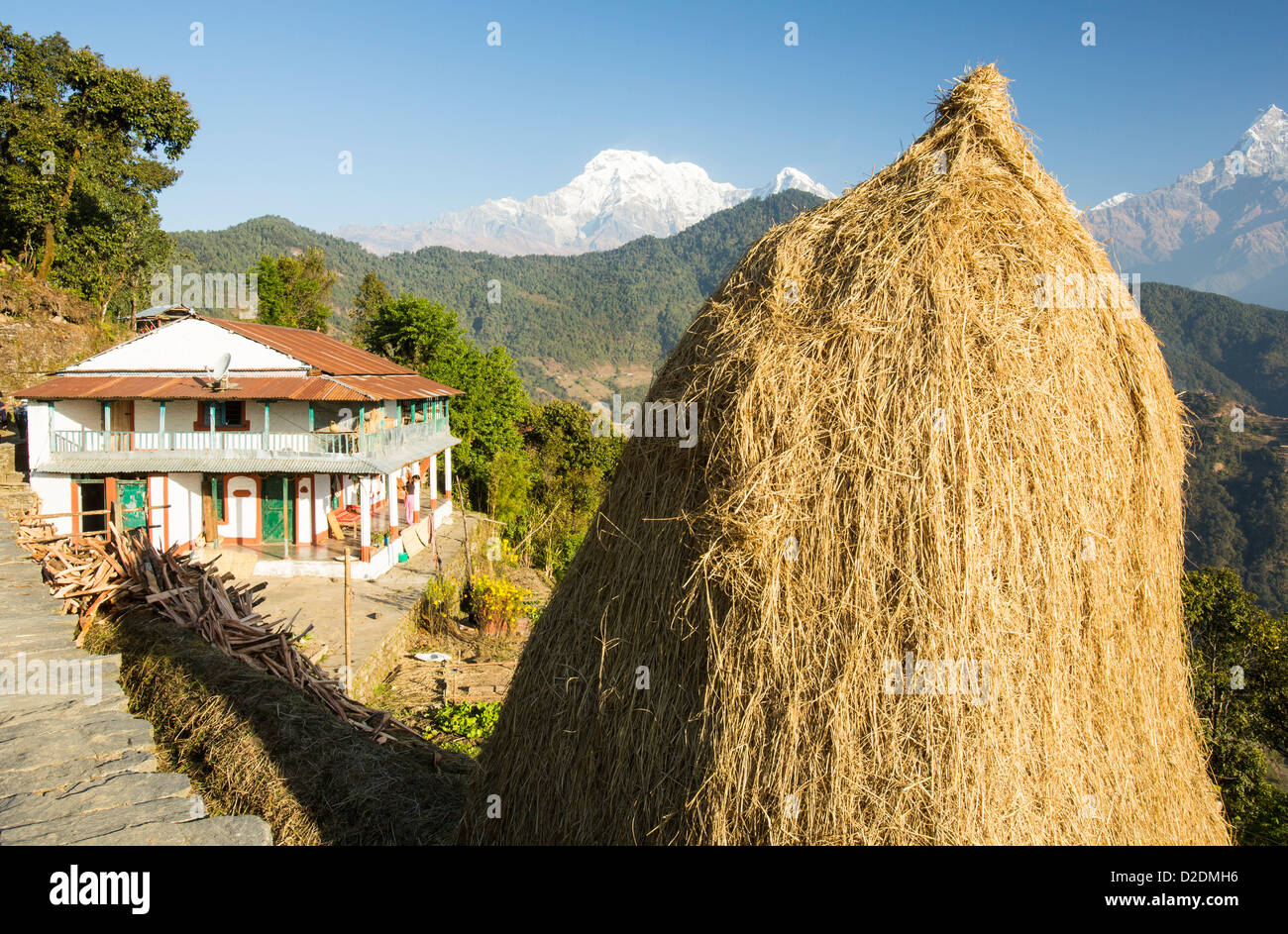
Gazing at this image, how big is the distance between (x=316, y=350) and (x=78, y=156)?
19.3m

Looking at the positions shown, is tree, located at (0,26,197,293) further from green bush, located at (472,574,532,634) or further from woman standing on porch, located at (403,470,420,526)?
green bush, located at (472,574,532,634)

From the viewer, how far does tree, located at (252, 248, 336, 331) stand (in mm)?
43906

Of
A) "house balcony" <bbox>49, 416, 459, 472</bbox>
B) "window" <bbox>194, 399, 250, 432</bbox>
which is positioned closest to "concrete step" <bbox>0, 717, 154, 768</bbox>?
"house balcony" <bbox>49, 416, 459, 472</bbox>

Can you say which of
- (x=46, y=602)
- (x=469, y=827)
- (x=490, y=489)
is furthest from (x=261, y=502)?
(x=469, y=827)

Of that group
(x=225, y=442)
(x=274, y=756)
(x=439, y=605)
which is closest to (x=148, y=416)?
(x=225, y=442)

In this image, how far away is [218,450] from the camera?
68.2ft

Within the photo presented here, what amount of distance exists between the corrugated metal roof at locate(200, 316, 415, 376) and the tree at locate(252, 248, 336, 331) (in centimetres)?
1636

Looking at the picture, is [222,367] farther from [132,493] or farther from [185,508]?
[132,493]

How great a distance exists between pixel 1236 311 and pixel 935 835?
83.2 m

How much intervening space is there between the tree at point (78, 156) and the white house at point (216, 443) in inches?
623

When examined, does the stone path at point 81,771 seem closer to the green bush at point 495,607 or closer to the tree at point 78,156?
the green bush at point 495,607

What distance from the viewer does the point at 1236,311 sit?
210ft

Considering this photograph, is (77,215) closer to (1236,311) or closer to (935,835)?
(935,835)
